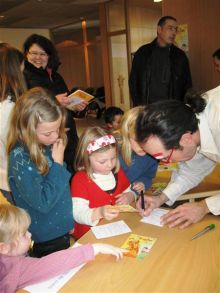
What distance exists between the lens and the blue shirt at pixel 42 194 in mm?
1707

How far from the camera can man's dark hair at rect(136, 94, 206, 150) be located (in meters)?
1.55

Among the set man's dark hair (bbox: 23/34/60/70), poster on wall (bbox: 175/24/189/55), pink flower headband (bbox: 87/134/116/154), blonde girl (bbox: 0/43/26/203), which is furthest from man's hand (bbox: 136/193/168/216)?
poster on wall (bbox: 175/24/189/55)

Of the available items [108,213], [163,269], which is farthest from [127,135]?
[163,269]

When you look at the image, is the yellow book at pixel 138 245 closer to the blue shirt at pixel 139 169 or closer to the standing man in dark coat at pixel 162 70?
the blue shirt at pixel 139 169

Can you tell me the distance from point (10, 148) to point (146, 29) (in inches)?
272

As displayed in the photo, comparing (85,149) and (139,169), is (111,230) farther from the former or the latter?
(139,169)

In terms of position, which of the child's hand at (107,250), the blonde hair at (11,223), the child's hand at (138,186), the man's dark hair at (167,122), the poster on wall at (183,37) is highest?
the poster on wall at (183,37)

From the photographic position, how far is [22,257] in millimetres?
1392

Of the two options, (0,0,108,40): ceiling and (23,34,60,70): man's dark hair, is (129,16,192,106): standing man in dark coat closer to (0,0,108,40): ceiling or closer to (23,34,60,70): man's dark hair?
(23,34,60,70): man's dark hair

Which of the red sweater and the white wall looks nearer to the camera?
the red sweater

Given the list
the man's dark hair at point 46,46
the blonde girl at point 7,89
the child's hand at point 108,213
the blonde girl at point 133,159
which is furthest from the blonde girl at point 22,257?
the man's dark hair at point 46,46

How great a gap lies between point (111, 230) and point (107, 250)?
250mm

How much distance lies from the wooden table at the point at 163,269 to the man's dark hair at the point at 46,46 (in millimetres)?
1799

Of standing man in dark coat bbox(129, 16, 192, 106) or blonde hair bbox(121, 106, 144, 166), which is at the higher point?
standing man in dark coat bbox(129, 16, 192, 106)
